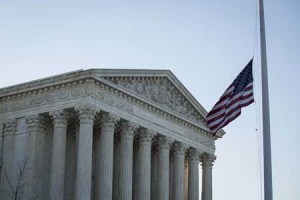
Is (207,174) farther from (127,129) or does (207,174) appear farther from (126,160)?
(127,129)

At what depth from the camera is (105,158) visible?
160ft

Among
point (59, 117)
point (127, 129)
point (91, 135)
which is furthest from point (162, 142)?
point (59, 117)

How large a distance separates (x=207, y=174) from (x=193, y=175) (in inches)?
134

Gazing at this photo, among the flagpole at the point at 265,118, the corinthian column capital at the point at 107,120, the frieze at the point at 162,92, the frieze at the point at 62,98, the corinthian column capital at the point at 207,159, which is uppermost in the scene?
the frieze at the point at 162,92

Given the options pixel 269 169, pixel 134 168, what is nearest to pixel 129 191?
pixel 134 168

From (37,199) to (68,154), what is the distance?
534cm

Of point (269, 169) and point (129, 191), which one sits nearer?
point (269, 169)

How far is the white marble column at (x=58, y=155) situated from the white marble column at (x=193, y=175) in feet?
61.6

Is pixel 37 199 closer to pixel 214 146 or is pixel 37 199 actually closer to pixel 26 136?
pixel 26 136

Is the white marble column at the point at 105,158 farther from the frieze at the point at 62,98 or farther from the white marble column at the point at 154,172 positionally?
the white marble column at the point at 154,172

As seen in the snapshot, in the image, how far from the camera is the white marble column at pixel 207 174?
65875 mm

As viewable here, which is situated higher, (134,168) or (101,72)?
(101,72)

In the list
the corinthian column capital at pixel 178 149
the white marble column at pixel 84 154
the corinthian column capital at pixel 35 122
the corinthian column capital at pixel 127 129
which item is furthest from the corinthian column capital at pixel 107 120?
the corinthian column capital at pixel 178 149

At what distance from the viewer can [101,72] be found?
48438 millimetres
